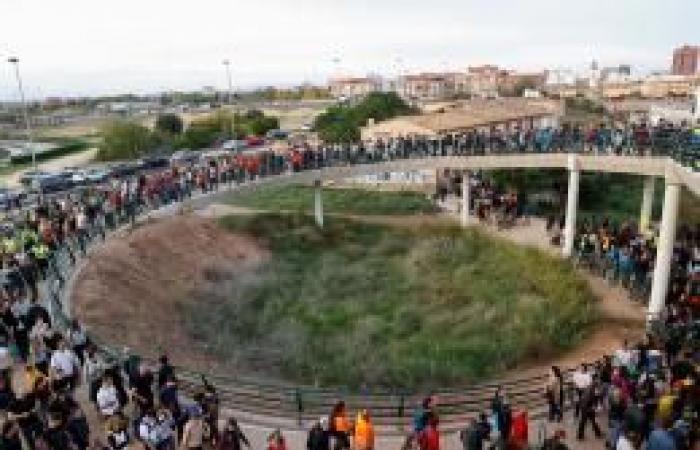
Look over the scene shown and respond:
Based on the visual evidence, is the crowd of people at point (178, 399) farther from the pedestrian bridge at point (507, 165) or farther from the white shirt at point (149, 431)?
the pedestrian bridge at point (507, 165)

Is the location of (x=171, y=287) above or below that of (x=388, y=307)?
above

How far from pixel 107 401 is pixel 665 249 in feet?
53.0

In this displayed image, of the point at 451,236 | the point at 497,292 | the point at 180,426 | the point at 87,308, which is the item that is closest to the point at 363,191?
the point at 451,236

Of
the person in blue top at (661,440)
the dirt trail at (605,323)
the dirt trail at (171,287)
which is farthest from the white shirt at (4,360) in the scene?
the dirt trail at (605,323)

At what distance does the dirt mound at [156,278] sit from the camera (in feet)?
70.8

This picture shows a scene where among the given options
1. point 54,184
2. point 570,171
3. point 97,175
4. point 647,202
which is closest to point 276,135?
point 97,175

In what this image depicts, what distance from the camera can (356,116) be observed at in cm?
7262

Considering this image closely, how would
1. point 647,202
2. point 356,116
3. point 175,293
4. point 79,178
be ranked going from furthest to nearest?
1. point 356,116
2. point 79,178
3. point 647,202
4. point 175,293

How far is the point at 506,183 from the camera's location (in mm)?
39625

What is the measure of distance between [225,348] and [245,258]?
926cm

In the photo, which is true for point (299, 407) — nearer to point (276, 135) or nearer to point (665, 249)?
point (665, 249)

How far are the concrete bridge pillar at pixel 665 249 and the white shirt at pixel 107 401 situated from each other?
15.4 meters

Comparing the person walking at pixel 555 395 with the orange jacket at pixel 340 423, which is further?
the person walking at pixel 555 395

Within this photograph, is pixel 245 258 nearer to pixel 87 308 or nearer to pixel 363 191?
pixel 87 308
